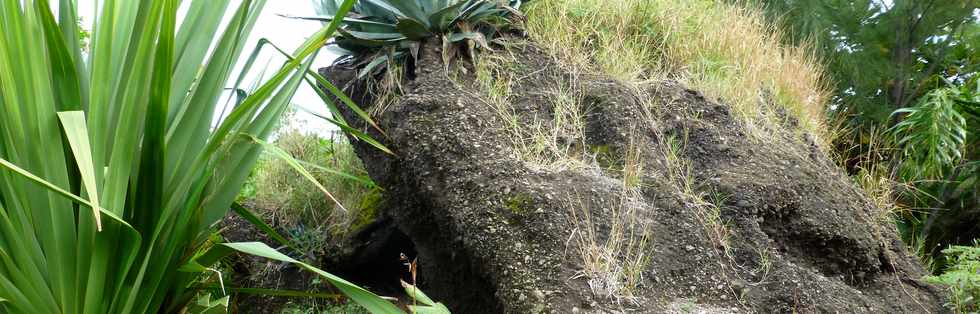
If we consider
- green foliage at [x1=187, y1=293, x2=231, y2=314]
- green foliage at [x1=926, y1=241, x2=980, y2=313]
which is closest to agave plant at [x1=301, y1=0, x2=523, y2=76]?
green foliage at [x1=187, y1=293, x2=231, y2=314]

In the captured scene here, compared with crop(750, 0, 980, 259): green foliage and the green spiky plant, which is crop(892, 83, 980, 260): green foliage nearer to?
crop(750, 0, 980, 259): green foliage

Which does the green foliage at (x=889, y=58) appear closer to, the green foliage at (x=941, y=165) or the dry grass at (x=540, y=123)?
the green foliage at (x=941, y=165)

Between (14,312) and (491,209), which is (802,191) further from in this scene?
(14,312)

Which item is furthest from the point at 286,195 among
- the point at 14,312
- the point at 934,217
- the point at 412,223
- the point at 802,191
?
the point at 934,217

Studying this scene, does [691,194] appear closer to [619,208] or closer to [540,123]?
[619,208]

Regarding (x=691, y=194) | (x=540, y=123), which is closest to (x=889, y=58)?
(x=691, y=194)

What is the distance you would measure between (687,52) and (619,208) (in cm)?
238

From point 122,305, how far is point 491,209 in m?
1.57

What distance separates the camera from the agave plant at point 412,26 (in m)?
4.80

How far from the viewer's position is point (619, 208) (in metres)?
3.71

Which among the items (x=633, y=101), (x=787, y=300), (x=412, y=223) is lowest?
(x=787, y=300)

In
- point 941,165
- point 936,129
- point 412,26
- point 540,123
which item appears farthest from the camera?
point 941,165

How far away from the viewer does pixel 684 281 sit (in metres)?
3.54

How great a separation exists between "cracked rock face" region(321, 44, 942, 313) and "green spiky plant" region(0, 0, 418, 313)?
868mm
